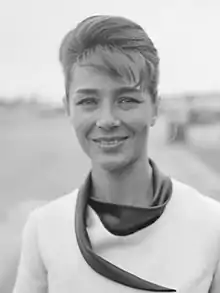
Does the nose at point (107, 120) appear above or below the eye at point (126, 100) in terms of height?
below

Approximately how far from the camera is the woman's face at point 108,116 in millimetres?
724

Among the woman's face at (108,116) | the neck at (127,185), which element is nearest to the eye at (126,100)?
the woman's face at (108,116)

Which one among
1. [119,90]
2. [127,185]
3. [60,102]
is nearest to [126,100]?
[119,90]

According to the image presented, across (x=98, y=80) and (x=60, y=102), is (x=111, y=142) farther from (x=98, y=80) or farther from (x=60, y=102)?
(x=60, y=102)

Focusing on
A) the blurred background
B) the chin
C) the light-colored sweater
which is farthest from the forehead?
the blurred background

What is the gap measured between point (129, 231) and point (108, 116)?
7.8 inches

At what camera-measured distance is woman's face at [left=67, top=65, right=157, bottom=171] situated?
0.72 metres

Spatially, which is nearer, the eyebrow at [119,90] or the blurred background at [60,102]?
the eyebrow at [119,90]

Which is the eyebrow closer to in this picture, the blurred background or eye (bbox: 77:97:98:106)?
eye (bbox: 77:97:98:106)

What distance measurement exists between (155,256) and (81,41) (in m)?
0.37

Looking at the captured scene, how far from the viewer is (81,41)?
28.4 inches

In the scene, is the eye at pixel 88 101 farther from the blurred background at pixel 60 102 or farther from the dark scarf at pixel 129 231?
the blurred background at pixel 60 102

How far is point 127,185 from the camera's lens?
0.80 m

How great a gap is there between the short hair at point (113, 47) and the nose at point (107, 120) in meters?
0.06
